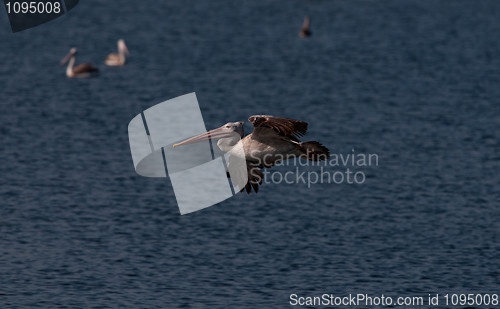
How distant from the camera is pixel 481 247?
27391mm

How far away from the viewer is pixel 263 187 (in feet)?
107

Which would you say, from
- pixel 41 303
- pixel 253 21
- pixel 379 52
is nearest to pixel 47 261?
pixel 41 303

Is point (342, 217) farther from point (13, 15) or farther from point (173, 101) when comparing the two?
point (13, 15)

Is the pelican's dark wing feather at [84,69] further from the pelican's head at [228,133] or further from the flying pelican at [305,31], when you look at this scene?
the pelican's head at [228,133]

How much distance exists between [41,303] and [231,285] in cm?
452

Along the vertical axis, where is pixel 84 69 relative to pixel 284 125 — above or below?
below

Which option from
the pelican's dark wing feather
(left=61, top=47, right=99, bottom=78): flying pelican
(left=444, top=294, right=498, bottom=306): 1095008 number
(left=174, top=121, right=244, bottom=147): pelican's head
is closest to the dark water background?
(left=444, top=294, right=498, bottom=306): 1095008 number

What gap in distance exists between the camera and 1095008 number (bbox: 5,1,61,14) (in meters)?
58.9

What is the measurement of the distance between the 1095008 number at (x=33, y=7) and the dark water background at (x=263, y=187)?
154 centimetres

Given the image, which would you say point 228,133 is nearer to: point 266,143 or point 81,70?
point 266,143

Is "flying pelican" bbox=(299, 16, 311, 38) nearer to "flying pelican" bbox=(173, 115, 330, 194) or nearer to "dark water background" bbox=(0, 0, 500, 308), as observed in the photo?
"dark water background" bbox=(0, 0, 500, 308)

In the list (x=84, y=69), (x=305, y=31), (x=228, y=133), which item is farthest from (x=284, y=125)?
(x=305, y=31)

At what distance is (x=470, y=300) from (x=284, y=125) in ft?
35.4

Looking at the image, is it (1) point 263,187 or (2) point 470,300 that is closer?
(2) point 470,300
